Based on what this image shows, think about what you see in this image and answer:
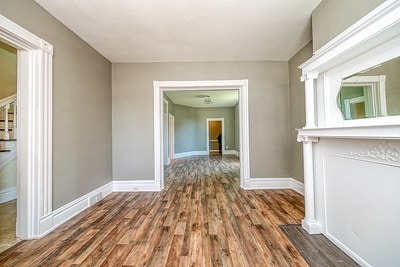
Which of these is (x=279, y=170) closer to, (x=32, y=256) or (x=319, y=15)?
(x=319, y=15)

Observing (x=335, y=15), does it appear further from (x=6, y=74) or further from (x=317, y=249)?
(x=6, y=74)

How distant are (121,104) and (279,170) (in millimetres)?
3377

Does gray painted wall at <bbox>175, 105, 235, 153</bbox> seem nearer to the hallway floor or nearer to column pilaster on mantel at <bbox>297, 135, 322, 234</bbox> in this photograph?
the hallway floor

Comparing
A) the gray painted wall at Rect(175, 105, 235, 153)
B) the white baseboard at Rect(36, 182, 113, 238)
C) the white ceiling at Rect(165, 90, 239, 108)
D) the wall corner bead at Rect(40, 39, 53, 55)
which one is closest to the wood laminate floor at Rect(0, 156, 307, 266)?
the white baseboard at Rect(36, 182, 113, 238)

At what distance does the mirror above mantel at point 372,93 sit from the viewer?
129cm

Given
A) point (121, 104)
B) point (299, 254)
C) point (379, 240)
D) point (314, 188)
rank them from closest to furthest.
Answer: point (379, 240)
point (299, 254)
point (314, 188)
point (121, 104)

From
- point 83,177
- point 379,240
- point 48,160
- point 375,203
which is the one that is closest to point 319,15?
point 375,203

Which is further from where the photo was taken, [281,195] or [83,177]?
[281,195]

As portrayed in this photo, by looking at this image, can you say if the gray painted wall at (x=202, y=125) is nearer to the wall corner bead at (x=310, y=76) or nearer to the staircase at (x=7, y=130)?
the staircase at (x=7, y=130)

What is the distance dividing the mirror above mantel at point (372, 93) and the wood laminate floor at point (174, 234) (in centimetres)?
134

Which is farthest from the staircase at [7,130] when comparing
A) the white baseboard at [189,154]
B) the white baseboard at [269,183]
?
the white baseboard at [189,154]

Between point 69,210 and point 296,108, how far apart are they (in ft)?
12.8

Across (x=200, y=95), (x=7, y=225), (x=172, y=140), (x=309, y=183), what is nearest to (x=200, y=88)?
(x=309, y=183)

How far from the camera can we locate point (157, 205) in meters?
3.00
